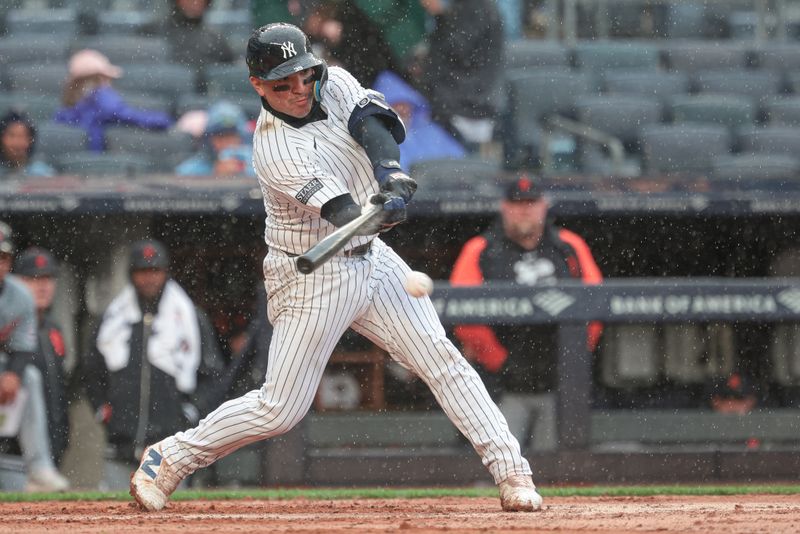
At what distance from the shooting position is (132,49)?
9305 millimetres

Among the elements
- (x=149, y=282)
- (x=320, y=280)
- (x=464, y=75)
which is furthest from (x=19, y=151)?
(x=320, y=280)

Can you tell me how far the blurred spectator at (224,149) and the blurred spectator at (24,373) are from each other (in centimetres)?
120

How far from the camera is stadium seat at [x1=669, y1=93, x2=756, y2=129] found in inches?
350

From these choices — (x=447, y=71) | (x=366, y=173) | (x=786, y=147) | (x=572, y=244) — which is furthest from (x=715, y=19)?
(x=366, y=173)

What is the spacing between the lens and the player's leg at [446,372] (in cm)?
444

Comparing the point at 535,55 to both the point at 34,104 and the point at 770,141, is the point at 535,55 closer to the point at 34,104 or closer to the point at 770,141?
the point at 770,141

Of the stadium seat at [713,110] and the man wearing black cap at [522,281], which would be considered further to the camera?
the stadium seat at [713,110]

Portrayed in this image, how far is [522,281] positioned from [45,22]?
4.56m

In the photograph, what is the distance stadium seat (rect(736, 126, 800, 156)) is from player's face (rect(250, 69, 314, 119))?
191 inches

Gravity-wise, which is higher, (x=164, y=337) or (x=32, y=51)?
(x=32, y=51)

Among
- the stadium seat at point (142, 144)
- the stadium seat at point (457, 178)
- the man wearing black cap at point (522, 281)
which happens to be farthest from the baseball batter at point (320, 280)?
the stadium seat at point (142, 144)

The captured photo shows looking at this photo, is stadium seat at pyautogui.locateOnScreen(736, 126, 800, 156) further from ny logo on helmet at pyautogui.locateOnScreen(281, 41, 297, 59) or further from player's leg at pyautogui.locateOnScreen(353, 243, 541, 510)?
ny logo on helmet at pyautogui.locateOnScreen(281, 41, 297, 59)

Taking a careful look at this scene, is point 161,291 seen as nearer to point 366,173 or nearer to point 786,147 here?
point 366,173

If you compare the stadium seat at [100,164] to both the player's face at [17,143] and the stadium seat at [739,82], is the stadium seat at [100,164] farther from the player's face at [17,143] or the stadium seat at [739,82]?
the stadium seat at [739,82]
